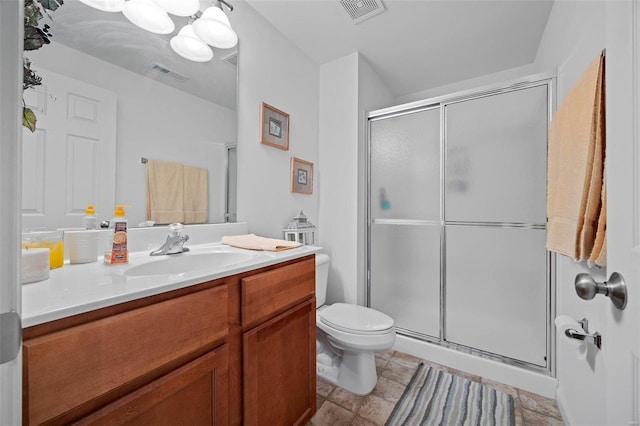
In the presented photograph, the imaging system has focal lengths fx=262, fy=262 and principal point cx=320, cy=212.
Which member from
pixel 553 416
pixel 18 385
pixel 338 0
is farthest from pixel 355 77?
pixel 553 416

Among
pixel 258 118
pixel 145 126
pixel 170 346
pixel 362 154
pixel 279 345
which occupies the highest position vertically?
pixel 258 118

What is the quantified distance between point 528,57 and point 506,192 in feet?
4.30

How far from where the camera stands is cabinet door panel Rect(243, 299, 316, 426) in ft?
3.07

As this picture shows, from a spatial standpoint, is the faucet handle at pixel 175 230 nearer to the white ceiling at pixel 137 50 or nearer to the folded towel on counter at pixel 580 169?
the white ceiling at pixel 137 50

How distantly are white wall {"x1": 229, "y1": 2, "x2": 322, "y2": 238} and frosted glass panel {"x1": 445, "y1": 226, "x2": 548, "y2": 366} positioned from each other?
1185mm

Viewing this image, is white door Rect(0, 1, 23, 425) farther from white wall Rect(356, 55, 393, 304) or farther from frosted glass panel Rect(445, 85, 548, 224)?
frosted glass panel Rect(445, 85, 548, 224)

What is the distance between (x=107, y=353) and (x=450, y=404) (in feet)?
5.46

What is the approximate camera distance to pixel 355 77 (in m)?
2.13

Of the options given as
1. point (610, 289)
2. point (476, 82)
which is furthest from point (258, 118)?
point (476, 82)

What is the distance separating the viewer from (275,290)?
1.05 m

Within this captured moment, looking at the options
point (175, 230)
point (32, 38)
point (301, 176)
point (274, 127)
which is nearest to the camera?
point (32, 38)

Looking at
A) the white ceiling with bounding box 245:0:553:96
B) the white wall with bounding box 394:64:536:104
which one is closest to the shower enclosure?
the white ceiling with bounding box 245:0:553:96

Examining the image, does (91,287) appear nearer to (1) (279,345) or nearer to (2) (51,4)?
(1) (279,345)

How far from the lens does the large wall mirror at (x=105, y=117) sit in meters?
0.91
